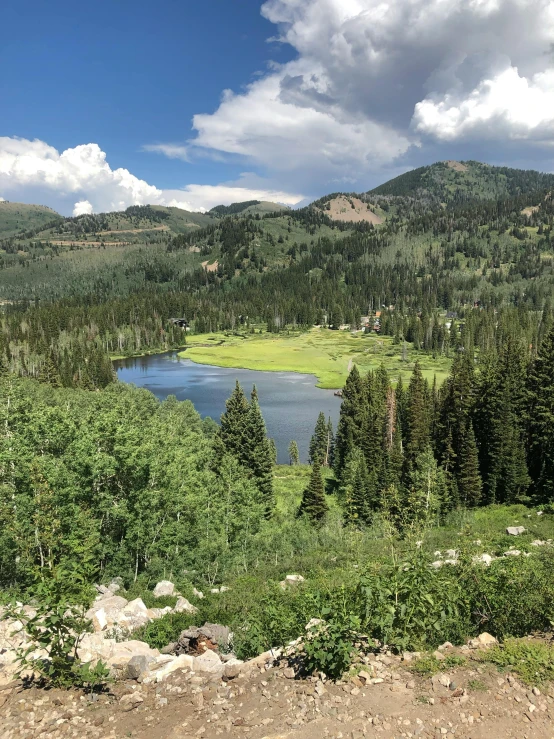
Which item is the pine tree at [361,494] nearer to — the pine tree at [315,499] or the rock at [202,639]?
the pine tree at [315,499]

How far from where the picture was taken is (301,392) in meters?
130

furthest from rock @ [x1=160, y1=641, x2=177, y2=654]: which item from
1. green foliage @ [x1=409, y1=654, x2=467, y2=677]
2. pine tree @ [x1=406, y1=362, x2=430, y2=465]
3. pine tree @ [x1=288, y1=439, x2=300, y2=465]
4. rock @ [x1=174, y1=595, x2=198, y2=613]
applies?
pine tree @ [x1=288, y1=439, x2=300, y2=465]

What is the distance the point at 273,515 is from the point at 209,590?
29344mm

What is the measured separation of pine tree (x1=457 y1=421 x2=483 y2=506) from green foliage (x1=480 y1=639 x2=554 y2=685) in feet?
137

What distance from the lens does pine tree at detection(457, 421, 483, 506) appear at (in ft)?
164

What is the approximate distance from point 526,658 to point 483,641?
1442mm

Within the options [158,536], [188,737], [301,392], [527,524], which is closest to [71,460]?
[158,536]

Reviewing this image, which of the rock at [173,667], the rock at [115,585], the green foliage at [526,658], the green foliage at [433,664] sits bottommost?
the rock at [115,585]

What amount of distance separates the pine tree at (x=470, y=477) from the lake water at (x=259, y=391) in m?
37.7

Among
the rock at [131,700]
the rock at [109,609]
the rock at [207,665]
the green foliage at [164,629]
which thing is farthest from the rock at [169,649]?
the rock at [131,700]

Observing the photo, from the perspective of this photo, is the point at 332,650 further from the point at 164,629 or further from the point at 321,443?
the point at 321,443

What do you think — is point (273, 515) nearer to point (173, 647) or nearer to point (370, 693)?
point (173, 647)

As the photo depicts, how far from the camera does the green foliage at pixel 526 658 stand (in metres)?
10.1

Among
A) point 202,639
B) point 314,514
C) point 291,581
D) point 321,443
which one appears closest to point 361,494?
point 314,514
